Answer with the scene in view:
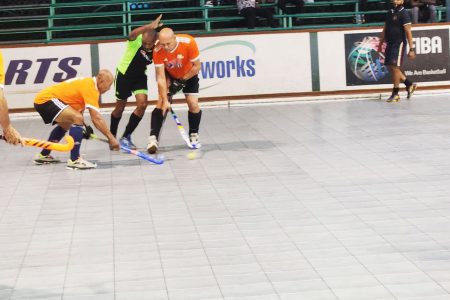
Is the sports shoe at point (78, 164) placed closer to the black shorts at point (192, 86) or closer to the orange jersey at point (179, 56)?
the orange jersey at point (179, 56)

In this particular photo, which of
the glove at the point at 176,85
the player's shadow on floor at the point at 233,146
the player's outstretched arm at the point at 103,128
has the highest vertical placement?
the glove at the point at 176,85

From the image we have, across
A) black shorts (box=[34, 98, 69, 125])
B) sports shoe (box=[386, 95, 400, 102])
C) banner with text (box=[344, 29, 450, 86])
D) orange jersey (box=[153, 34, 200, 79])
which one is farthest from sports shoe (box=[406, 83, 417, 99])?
black shorts (box=[34, 98, 69, 125])

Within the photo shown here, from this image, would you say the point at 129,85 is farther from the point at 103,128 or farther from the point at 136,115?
the point at 103,128

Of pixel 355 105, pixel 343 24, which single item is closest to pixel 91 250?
pixel 355 105

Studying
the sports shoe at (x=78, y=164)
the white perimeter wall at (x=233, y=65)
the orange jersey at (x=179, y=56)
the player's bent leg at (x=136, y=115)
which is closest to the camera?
the sports shoe at (x=78, y=164)

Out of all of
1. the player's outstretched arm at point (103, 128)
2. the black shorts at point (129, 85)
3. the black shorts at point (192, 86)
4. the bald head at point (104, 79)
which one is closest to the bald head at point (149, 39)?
the black shorts at point (129, 85)

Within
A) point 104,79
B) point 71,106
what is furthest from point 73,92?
point 104,79

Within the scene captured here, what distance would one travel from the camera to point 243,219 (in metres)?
10.5

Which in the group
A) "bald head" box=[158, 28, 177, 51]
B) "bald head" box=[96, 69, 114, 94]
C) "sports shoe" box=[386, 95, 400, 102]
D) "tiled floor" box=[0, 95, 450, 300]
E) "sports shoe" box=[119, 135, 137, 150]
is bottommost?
"tiled floor" box=[0, 95, 450, 300]

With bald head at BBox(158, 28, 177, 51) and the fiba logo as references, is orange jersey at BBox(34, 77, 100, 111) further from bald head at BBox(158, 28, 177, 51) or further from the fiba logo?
the fiba logo

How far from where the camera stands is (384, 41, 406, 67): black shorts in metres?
20.7

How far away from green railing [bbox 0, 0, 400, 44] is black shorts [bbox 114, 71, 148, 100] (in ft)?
21.6

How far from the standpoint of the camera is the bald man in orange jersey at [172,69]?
15.0 metres

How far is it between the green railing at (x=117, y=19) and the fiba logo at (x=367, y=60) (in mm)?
1137
